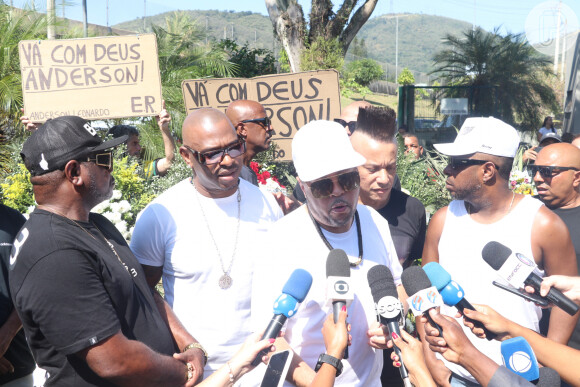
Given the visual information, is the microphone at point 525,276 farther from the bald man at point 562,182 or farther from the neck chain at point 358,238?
the bald man at point 562,182

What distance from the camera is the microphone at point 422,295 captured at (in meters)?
2.11

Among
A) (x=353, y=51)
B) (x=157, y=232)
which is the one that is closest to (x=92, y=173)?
(x=157, y=232)

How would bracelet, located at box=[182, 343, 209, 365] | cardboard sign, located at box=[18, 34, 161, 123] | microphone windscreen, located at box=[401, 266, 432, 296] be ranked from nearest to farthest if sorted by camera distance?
microphone windscreen, located at box=[401, 266, 432, 296] < bracelet, located at box=[182, 343, 209, 365] < cardboard sign, located at box=[18, 34, 161, 123]

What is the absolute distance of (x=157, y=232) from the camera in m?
3.05

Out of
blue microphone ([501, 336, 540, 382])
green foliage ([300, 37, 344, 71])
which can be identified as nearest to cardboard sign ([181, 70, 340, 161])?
blue microphone ([501, 336, 540, 382])

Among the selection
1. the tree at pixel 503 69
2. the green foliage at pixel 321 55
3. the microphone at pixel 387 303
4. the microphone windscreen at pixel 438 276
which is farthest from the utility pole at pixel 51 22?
the tree at pixel 503 69

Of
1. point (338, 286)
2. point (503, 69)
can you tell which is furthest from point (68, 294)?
point (503, 69)

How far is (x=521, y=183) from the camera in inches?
229

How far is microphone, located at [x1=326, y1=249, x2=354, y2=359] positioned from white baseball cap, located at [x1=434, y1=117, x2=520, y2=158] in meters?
1.41

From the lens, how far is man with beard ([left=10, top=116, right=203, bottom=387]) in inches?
81.9

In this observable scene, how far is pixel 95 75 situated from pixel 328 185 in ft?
11.4

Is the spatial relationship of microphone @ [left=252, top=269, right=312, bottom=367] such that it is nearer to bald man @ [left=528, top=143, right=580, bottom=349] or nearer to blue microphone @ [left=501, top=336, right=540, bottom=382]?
blue microphone @ [left=501, top=336, right=540, bottom=382]

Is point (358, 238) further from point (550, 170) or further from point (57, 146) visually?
point (550, 170)

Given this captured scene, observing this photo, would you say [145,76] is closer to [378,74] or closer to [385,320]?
[385,320]
